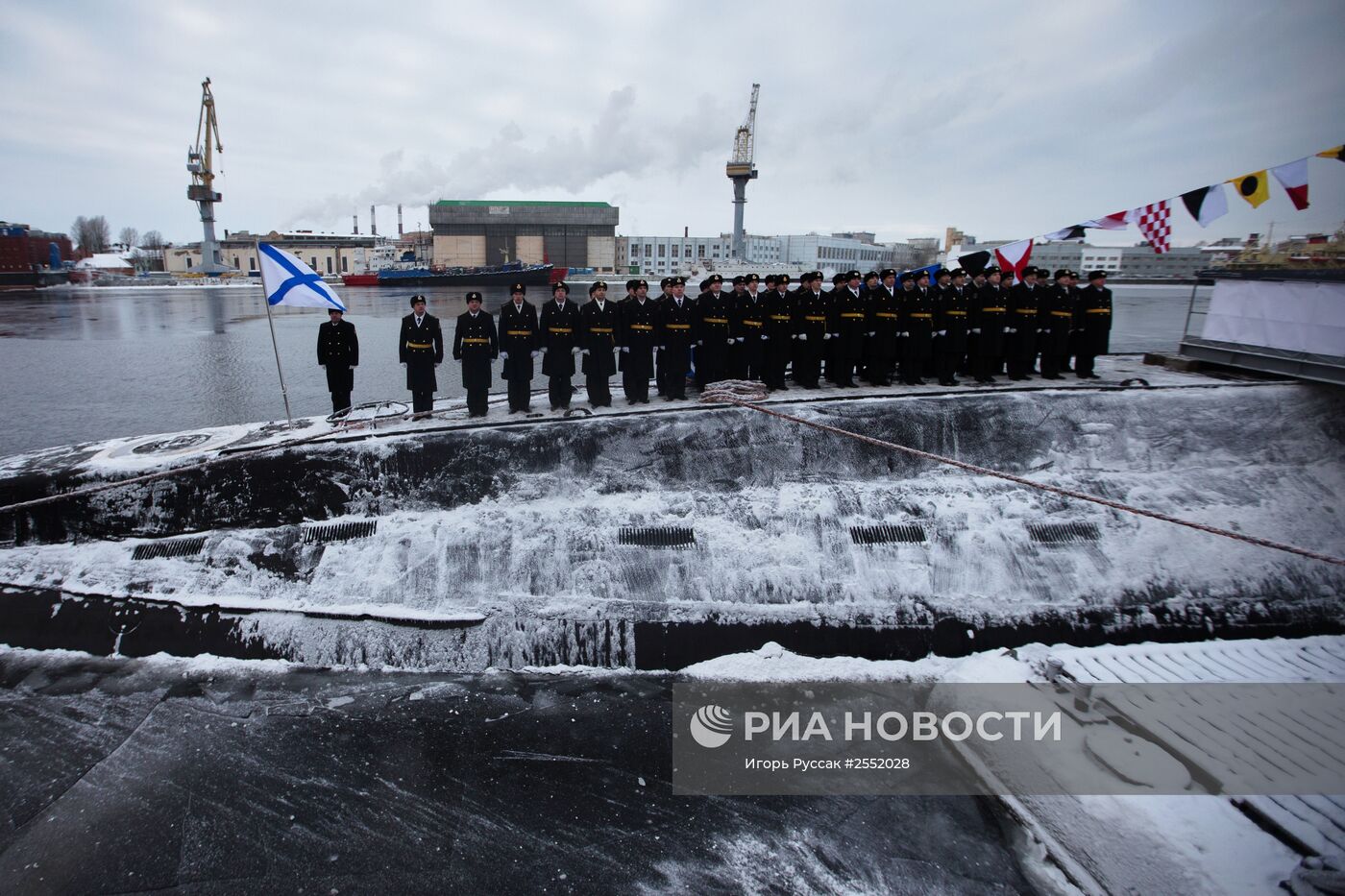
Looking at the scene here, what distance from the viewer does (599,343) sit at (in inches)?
309

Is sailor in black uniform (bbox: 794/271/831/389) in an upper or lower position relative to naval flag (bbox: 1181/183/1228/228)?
lower

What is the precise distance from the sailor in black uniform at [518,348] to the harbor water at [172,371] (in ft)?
18.7

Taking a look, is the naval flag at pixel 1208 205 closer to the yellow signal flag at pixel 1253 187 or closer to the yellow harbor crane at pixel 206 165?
the yellow signal flag at pixel 1253 187

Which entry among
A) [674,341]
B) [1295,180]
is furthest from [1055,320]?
[674,341]

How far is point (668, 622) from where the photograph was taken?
5.62m

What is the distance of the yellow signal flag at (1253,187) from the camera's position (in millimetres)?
8352

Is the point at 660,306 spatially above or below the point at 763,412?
above

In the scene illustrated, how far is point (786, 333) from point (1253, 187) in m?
5.76

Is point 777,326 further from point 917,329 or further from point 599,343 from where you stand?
point 599,343

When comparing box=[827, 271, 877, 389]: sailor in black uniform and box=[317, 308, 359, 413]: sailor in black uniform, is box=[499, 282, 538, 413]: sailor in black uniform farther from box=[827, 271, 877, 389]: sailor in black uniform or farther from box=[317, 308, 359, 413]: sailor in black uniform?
box=[827, 271, 877, 389]: sailor in black uniform

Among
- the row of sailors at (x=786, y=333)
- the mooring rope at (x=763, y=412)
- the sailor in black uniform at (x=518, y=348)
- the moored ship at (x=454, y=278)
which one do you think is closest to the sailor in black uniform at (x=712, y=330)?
the row of sailors at (x=786, y=333)

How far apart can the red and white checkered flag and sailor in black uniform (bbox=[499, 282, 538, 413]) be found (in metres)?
7.99

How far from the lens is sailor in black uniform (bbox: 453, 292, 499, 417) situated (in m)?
7.58

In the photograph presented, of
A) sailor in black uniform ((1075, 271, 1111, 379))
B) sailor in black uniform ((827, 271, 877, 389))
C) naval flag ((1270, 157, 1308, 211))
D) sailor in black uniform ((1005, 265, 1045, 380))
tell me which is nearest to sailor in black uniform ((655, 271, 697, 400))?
sailor in black uniform ((827, 271, 877, 389))
